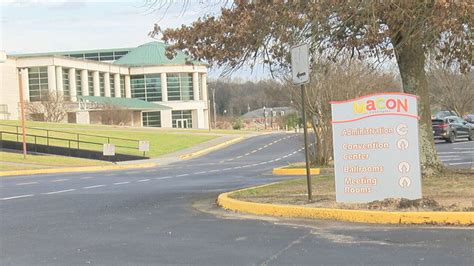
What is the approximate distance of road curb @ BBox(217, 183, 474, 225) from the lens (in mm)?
8148

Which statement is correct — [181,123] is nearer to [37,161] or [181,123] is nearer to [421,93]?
[37,161]

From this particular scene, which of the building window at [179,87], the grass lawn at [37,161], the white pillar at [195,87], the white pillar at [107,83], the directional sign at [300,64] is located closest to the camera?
the directional sign at [300,64]

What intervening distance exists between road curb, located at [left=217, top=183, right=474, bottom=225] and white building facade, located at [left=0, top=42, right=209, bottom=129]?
66.2 meters

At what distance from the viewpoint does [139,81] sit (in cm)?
9662

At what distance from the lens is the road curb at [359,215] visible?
26.7ft

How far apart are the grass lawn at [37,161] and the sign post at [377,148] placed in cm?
2229

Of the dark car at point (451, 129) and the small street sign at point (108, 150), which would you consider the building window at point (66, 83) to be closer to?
the small street sign at point (108, 150)

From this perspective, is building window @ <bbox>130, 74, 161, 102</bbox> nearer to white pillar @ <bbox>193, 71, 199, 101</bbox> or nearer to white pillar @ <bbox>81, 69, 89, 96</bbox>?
white pillar @ <bbox>193, 71, 199, 101</bbox>

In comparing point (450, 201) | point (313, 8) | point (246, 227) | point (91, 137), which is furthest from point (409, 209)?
point (91, 137)

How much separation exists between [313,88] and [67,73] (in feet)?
214

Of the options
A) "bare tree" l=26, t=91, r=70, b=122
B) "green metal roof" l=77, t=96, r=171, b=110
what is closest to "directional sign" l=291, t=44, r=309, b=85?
"bare tree" l=26, t=91, r=70, b=122

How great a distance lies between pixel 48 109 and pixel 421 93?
5998 cm

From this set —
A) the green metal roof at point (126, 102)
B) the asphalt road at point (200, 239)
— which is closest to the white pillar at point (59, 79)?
the green metal roof at point (126, 102)

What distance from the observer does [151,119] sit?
302ft
